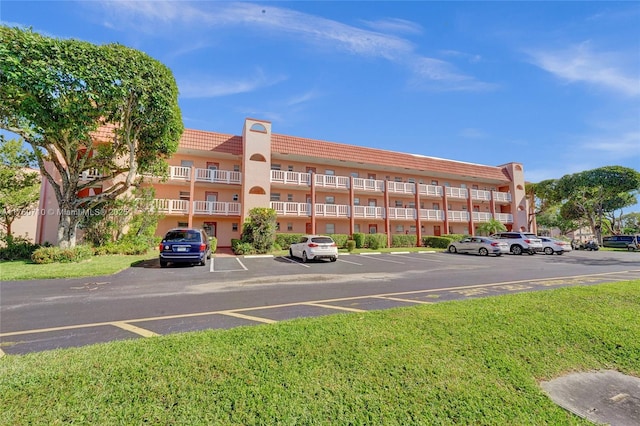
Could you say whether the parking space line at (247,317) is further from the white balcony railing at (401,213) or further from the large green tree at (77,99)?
the white balcony railing at (401,213)

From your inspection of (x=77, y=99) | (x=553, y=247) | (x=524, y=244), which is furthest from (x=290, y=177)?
(x=553, y=247)

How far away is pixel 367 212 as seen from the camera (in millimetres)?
26844

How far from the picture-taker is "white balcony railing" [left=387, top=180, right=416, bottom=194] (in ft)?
93.4

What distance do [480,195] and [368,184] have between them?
1512 centimetres

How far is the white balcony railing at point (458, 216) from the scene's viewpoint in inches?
1199

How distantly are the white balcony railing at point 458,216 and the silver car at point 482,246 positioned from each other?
778 cm

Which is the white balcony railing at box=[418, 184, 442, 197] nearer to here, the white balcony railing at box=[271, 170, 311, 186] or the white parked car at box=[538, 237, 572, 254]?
the white parked car at box=[538, 237, 572, 254]

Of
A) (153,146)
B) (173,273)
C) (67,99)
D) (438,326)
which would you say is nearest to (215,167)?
(153,146)

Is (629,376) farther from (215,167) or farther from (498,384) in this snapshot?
(215,167)

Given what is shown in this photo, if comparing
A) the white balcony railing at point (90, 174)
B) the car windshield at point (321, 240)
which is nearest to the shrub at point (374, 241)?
the car windshield at point (321, 240)

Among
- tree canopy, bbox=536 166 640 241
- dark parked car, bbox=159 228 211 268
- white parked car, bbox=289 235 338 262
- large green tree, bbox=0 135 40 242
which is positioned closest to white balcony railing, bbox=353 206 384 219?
white parked car, bbox=289 235 338 262

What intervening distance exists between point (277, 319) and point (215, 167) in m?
21.6

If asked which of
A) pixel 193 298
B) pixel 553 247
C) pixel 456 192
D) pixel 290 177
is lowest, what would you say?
pixel 193 298

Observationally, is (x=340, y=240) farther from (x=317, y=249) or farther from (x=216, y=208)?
(x=216, y=208)
